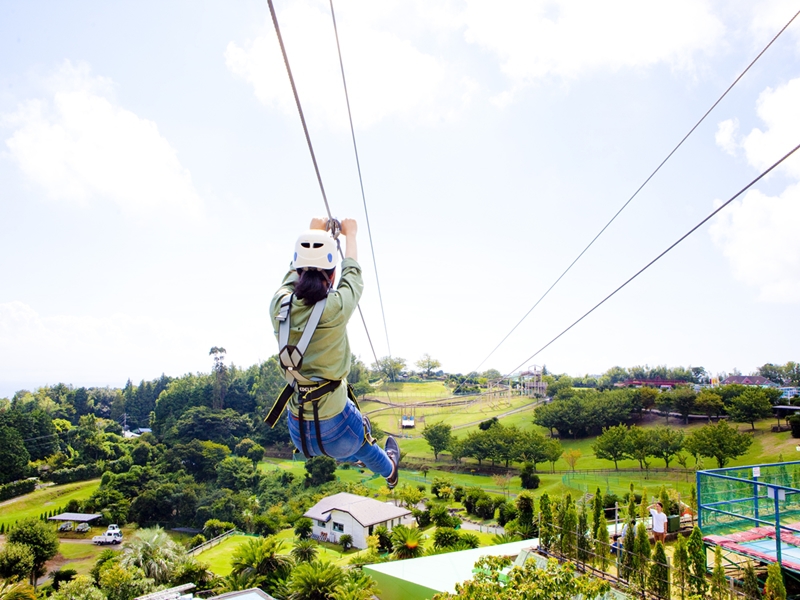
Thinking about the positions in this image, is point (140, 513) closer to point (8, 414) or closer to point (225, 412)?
point (225, 412)

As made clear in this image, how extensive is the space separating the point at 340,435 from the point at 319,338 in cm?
77

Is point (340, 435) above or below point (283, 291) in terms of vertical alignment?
below

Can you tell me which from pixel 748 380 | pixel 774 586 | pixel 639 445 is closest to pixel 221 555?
pixel 639 445

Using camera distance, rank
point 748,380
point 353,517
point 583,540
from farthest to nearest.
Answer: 1. point 748,380
2. point 353,517
3. point 583,540

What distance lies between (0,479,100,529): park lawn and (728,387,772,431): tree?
58147 millimetres

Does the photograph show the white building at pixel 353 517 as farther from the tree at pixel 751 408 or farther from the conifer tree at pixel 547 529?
the tree at pixel 751 408

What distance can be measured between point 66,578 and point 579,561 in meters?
28.6

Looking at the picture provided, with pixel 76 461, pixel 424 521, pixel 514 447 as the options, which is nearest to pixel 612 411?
pixel 514 447

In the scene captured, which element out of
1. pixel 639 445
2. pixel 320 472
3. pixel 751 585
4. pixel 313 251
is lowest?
pixel 320 472

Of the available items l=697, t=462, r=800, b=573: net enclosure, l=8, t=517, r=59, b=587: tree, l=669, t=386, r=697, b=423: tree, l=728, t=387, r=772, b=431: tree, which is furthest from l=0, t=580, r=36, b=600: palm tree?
l=669, t=386, r=697, b=423: tree

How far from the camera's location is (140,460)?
172 ft

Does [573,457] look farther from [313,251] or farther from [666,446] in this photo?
[313,251]

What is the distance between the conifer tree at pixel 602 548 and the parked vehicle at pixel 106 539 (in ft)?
131

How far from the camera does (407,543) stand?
71.9 ft
